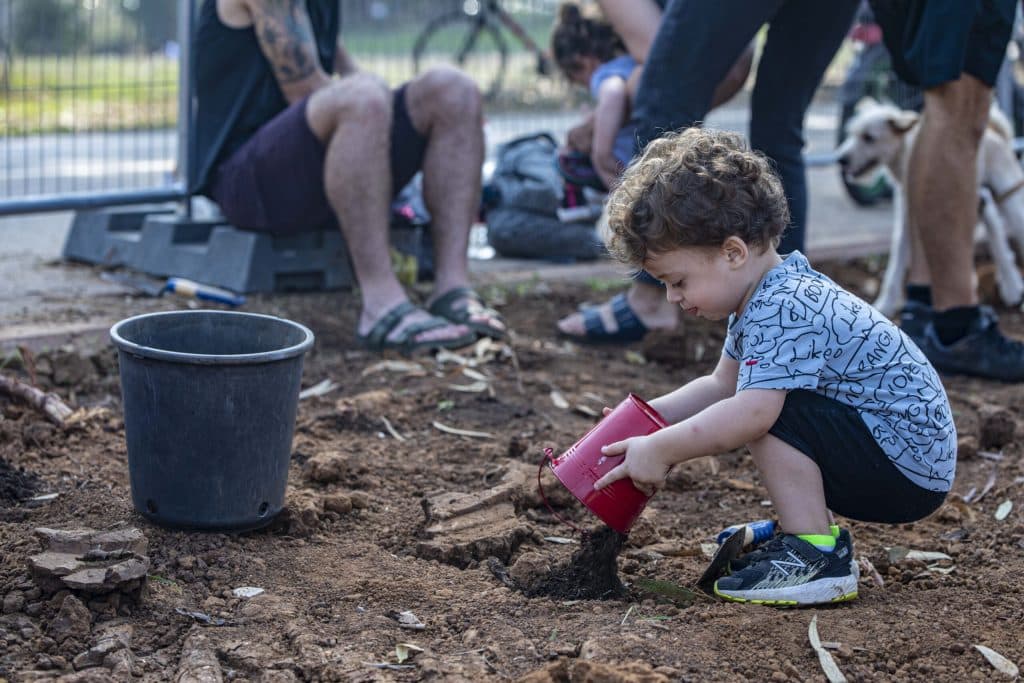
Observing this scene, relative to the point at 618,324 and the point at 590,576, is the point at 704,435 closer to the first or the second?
the point at 590,576

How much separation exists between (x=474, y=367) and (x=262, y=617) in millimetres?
1923

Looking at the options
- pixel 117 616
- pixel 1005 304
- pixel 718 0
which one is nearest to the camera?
pixel 117 616

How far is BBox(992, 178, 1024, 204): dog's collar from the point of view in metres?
5.68

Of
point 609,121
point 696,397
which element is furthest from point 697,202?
point 609,121

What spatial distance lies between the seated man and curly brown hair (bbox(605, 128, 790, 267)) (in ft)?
6.12

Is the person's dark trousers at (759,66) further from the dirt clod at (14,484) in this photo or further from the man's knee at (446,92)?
the dirt clod at (14,484)

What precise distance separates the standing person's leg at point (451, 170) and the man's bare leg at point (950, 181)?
156 centimetres

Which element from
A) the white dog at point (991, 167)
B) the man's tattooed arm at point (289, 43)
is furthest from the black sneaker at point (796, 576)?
the white dog at point (991, 167)

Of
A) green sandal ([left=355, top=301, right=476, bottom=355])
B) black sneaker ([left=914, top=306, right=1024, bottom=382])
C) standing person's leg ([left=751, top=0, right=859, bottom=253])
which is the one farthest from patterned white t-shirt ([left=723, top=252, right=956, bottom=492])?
black sneaker ([left=914, top=306, right=1024, bottom=382])

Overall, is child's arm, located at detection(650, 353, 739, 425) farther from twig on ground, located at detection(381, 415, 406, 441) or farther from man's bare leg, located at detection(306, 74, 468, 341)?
man's bare leg, located at detection(306, 74, 468, 341)

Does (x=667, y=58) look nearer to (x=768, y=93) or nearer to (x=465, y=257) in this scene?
(x=768, y=93)

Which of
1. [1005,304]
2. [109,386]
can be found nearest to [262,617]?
[109,386]

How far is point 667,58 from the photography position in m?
4.18

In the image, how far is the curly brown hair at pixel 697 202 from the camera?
2398 mm
